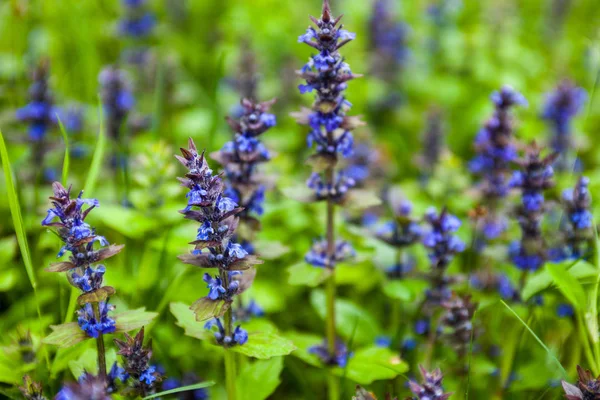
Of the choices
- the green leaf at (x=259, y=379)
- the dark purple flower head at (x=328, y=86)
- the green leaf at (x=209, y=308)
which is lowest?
the green leaf at (x=259, y=379)

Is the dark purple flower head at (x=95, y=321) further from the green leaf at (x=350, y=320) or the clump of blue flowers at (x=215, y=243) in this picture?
the green leaf at (x=350, y=320)

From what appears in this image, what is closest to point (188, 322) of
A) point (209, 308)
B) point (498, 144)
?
point (209, 308)

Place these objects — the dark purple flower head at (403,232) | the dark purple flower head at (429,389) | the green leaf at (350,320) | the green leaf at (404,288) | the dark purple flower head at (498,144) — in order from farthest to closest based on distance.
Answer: the dark purple flower head at (498,144)
the green leaf at (350,320)
the dark purple flower head at (403,232)
the green leaf at (404,288)
the dark purple flower head at (429,389)

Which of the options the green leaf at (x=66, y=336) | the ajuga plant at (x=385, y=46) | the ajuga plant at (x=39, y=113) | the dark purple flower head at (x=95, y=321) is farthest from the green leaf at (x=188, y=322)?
the ajuga plant at (x=385, y=46)

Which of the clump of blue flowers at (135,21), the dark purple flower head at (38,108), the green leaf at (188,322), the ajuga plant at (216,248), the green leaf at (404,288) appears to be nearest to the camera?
the ajuga plant at (216,248)

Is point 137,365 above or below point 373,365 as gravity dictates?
above

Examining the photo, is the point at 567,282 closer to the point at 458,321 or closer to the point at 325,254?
the point at 458,321
